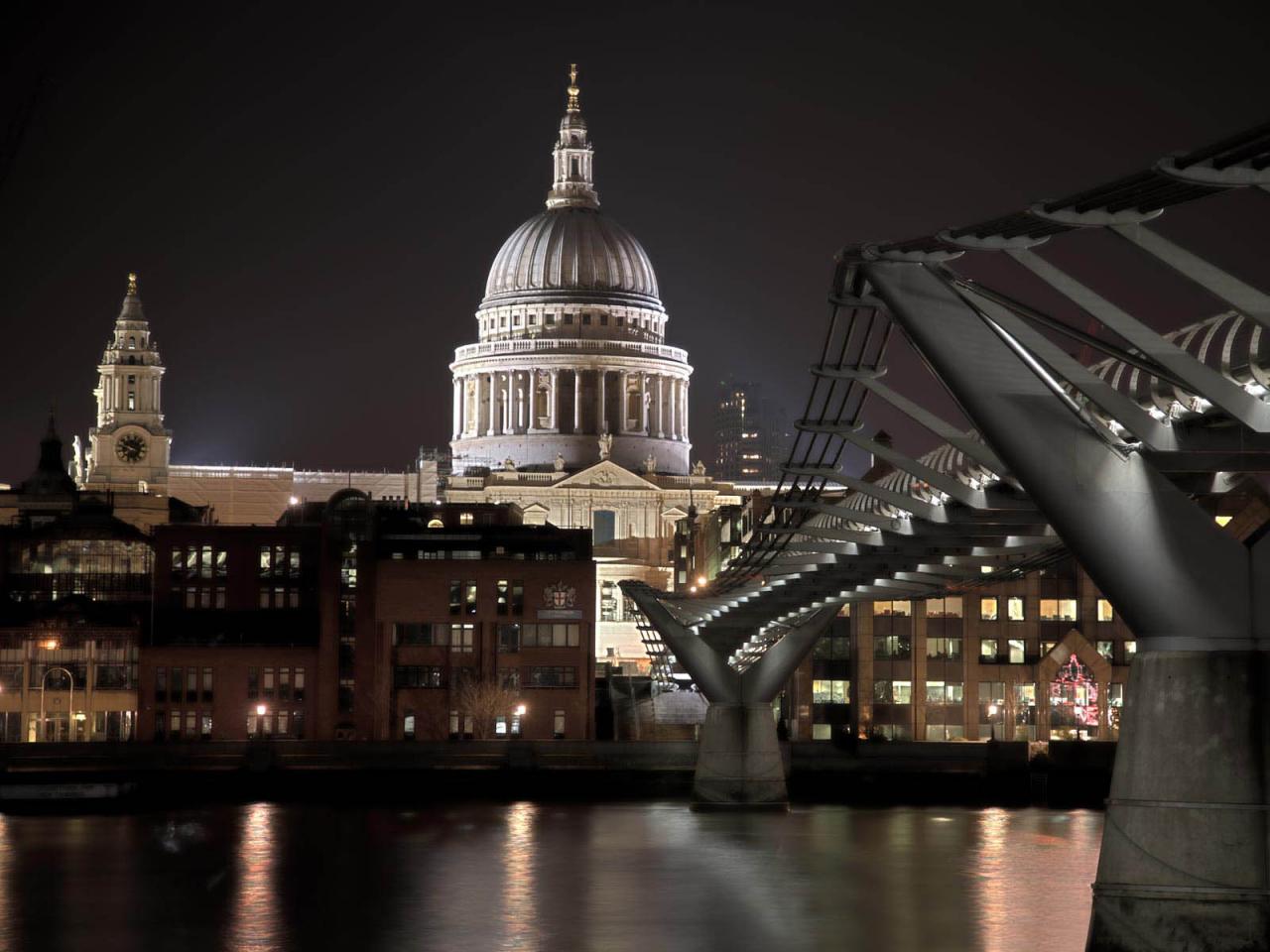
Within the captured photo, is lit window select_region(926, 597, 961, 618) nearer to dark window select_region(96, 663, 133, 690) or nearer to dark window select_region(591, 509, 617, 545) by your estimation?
dark window select_region(96, 663, 133, 690)

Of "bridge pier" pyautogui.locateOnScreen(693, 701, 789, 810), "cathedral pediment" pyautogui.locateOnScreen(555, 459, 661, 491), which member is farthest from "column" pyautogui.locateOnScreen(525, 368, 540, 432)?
"bridge pier" pyautogui.locateOnScreen(693, 701, 789, 810)

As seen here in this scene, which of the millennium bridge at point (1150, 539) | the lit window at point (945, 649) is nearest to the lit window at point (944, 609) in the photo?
the lit window at point (945, 649)

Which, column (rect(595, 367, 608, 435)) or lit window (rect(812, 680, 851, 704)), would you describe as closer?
lit window (rect(812, 680, 851, 704))

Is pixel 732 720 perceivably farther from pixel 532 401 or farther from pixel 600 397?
pixel 532 401

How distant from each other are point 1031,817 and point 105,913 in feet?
104

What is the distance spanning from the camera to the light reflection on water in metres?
44.6

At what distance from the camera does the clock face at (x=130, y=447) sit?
185875mm

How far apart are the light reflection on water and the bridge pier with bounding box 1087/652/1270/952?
43.0 ft

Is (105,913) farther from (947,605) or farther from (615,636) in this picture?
(615,636)

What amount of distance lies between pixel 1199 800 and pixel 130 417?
165m

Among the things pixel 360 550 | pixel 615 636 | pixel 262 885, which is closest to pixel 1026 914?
pixel 262 885

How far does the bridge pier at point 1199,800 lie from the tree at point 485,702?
69955 millimetres

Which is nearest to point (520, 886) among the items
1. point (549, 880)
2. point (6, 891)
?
point (549, 880)

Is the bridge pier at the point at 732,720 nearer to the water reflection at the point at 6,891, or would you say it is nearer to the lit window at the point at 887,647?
the water reflection at the point at 6,891
